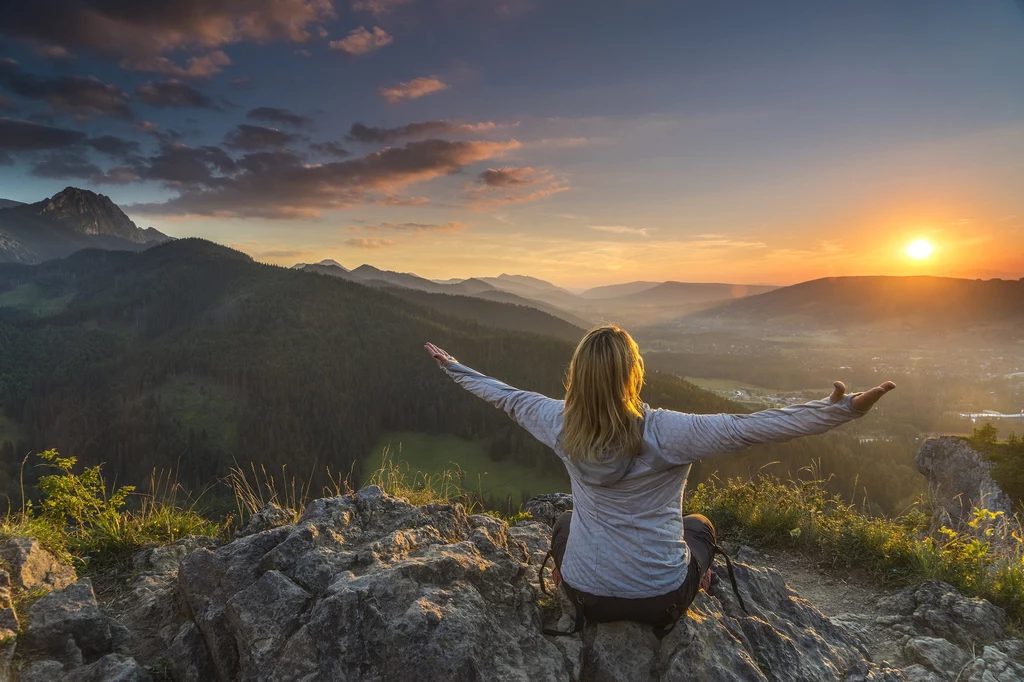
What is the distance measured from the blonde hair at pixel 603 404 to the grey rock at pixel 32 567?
5644 millimetres

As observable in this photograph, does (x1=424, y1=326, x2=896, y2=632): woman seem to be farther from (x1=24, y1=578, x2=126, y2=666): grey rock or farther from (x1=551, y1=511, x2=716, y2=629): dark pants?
(x1=24, y1=578, x2=126, y2=666): grey rock

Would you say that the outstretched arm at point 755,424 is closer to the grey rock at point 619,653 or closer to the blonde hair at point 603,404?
the blonde hair at point 603,404

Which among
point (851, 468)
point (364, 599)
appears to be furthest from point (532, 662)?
point (851, 468)

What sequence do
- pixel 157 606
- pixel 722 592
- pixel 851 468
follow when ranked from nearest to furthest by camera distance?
pixel 722 592, pixel 157 606, pixel 851 468

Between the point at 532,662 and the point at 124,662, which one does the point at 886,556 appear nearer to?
the point at 532,662

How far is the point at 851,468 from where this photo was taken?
78.4 metres

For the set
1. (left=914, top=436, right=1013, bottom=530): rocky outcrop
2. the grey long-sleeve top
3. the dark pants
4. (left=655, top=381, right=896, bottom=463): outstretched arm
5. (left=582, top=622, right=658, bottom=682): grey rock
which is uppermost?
(left=655, top=381, right=896, bottom=463): outstretched arm

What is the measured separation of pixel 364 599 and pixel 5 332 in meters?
286

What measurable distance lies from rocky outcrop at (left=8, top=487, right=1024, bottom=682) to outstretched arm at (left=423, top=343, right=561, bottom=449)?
58.0 inches

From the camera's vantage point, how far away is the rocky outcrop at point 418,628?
3730mm

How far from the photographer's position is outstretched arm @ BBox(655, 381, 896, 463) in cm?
302

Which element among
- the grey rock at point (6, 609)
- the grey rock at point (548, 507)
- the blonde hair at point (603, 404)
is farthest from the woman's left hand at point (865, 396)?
the grey rock at point (6, 609)

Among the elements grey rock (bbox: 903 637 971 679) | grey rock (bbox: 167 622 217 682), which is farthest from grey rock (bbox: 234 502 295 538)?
grey rock (bbox: 903 637 971 679)

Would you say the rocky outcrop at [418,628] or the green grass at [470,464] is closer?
the rocky outcrop at [418,628]
